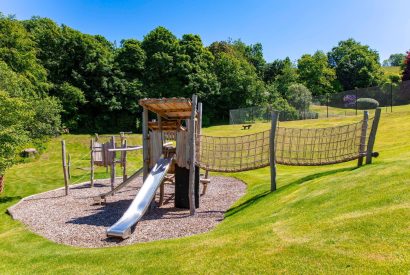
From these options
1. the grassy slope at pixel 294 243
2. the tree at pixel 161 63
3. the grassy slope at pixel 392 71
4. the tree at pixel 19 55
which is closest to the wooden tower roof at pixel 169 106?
the grassy slope at pixel 294 243

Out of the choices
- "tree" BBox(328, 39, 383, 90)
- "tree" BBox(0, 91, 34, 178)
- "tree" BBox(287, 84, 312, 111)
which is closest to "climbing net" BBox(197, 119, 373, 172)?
"tree" BBox(0, 91, 34, 178)

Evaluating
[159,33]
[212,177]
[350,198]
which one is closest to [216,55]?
[159,33]

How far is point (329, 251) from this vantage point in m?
4.68

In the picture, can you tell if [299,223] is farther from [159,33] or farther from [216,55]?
[216,55]

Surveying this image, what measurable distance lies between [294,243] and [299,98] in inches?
1598

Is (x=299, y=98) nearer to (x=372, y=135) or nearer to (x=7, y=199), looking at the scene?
(x=372, y=135)

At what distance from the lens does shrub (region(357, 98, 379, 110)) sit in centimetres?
3741

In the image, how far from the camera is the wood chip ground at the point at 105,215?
843 cm

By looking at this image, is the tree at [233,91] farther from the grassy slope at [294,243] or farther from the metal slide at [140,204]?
the grassy slope at [294,243]

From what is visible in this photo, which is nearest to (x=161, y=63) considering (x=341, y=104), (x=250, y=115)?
(x=250, y=115)

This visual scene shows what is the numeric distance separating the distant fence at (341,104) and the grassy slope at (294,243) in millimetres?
29853

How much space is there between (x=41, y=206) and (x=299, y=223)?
1056 centimetres

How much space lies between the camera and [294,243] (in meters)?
5.17

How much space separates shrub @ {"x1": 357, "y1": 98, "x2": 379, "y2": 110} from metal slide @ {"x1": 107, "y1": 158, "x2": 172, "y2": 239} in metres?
33.0
